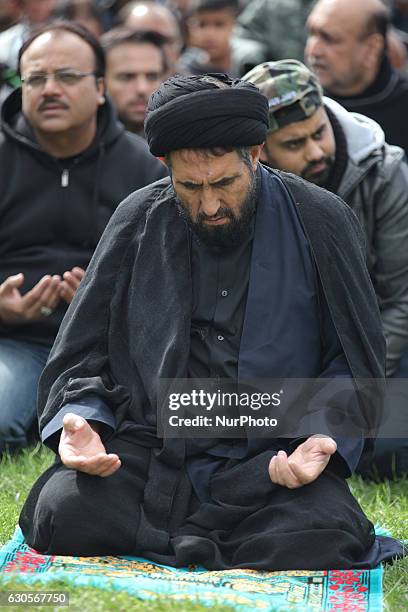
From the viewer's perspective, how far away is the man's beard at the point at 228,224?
4.57 metres

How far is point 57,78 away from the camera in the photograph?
6.68 m

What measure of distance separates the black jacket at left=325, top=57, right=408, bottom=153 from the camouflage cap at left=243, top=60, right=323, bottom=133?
1751 mm

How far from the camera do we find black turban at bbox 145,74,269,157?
4.45 m

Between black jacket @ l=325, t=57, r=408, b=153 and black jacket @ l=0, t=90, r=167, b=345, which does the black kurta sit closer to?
black jacket @ l=0, t=90, r=167, b=345

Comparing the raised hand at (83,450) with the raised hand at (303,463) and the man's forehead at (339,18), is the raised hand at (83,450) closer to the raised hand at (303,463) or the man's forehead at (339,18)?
the raised hand at (303,463)

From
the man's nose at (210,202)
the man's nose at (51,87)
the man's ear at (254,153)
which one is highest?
the man's ear at (254,153)

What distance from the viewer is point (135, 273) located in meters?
4.79

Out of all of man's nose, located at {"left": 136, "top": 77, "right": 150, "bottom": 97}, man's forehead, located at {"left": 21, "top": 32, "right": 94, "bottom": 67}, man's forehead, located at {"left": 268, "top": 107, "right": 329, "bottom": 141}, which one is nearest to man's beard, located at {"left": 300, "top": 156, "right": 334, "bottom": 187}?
man's forehead, located at {"left": 268, "top": 107, "right": 329, "bottom": 141}

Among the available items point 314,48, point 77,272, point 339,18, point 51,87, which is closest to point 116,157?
point 51,87

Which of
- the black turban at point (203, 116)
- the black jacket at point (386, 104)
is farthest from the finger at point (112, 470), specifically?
the black jacket at point (386, 104)

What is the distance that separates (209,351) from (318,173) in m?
1.58

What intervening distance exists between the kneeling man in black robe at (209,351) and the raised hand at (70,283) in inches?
53.8

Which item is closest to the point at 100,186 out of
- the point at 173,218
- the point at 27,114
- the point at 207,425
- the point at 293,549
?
the point at 27,114

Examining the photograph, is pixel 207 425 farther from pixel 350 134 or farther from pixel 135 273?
pixel 350 134
